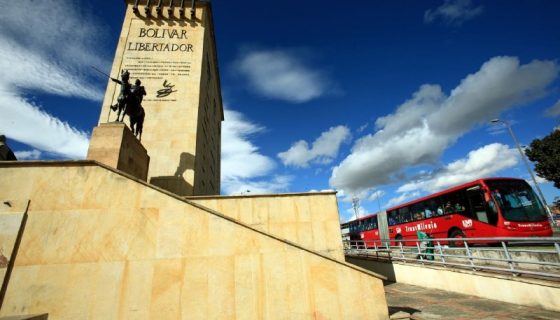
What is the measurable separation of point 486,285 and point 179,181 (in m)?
12.1

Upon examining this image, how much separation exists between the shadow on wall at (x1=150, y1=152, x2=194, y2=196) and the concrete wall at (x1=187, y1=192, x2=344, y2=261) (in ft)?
13.1

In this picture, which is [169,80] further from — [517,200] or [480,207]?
[517,200]

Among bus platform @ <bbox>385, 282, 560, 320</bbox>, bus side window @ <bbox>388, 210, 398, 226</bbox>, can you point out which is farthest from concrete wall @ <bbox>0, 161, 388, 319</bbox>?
bus side window @ <bbox>388, 210, 398, 226</bbox>

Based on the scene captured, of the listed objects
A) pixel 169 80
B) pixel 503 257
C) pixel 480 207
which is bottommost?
pixel 503 257

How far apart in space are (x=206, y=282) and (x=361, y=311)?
3276 mm

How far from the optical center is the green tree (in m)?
25.5

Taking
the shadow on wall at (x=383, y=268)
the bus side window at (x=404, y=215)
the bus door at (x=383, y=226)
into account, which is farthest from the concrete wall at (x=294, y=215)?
the bus door at (x=383, y=226)

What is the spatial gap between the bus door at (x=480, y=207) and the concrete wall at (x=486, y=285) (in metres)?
4.30

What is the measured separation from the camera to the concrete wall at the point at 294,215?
26.0ft

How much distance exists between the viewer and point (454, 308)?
6391mm

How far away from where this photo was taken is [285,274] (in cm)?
529

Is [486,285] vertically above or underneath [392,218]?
underneath

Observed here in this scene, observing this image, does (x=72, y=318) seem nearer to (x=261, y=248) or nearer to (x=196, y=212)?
(x=196, y=212)

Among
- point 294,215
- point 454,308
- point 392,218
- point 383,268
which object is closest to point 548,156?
point 392,218
